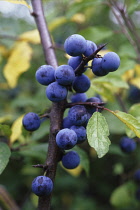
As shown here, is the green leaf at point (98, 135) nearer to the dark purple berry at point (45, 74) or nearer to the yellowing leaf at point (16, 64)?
the dark purple berry at point (45, 74)

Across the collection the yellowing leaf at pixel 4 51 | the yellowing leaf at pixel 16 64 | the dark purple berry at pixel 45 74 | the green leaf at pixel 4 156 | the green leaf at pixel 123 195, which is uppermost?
the yellowing leaf at pixel 4 51

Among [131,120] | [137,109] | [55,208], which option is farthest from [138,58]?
[55,208]

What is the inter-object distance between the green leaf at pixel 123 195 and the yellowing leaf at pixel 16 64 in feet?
3.91

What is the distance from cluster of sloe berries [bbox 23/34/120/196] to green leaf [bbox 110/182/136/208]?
1.10 meters

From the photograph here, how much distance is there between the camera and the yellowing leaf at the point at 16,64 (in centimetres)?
207

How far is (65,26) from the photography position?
3727 mm

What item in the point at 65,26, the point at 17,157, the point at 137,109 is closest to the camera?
the point at 137,109

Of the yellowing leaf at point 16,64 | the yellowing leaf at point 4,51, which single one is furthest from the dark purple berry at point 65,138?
the yellowing leaf at point 4,51

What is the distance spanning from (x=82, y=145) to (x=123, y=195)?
78 cm

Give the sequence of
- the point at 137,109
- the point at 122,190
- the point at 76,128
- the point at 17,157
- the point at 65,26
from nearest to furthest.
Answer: the point at 76,128
the point at 137,109
the point at 17,157
the point at 122,190
the point at 65,26

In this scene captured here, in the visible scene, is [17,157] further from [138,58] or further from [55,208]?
[55,208]

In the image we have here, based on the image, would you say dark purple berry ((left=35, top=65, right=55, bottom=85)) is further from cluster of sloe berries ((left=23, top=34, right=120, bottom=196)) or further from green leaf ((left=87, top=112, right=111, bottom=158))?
green leaf ((left=87, top=112, right=111, bottom=158))

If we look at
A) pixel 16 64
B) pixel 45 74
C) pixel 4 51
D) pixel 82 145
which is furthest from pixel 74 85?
pixel 82 145

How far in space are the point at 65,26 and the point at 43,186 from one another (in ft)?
10.2
